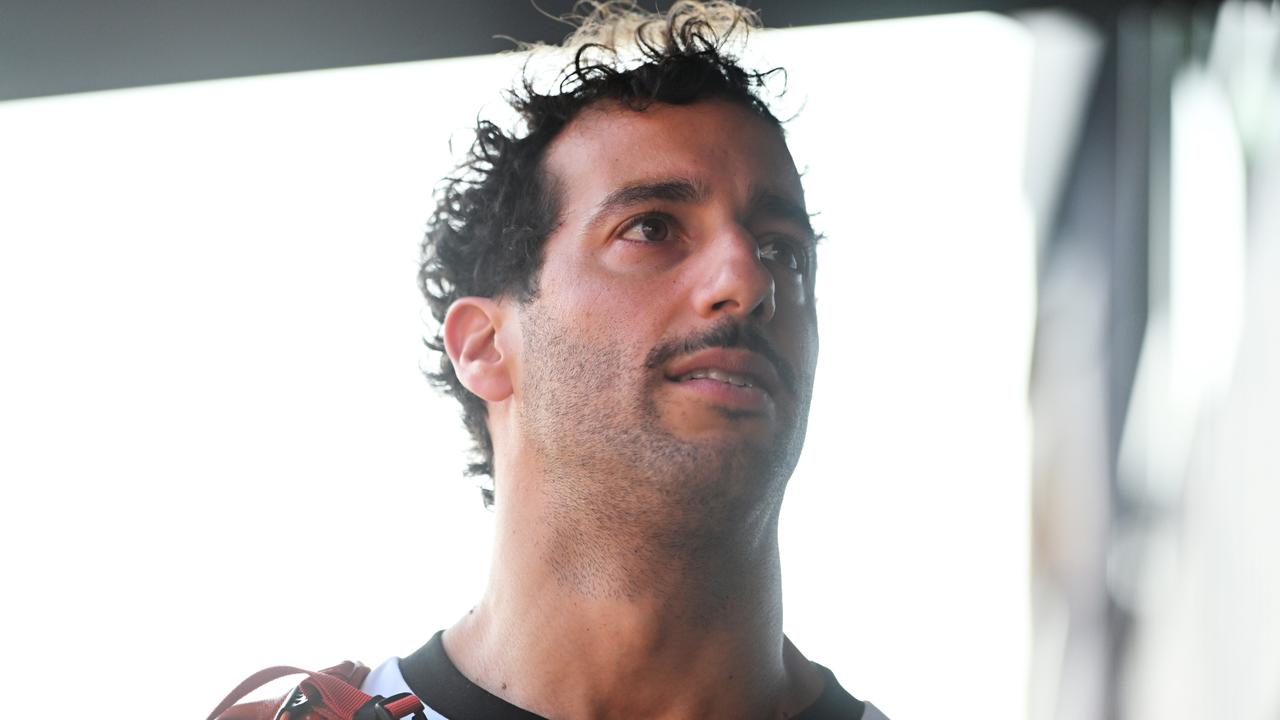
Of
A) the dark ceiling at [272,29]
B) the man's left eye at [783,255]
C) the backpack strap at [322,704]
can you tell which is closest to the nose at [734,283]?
the man's left eye at [783,255]

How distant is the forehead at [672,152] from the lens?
5.74 feet

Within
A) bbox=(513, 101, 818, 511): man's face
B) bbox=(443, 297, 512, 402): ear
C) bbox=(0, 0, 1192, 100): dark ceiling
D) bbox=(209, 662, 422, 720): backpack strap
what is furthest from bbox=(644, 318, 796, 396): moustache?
bbox=(0, 0, 1192, 100): dark ceiling

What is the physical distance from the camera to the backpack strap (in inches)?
61.0

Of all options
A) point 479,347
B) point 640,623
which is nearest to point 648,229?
point 479,347

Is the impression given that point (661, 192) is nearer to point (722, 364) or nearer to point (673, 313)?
point (673, 313)

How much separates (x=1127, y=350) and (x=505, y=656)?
5.90 ft

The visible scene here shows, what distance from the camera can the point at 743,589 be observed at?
1670 millimetres

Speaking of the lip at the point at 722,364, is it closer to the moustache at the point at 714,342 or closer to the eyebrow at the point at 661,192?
the moustache at the point at 714,342

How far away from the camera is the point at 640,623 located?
162cm

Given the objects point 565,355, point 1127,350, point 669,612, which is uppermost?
point 1127,350

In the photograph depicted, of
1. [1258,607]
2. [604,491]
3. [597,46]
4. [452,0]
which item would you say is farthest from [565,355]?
[1258,607]

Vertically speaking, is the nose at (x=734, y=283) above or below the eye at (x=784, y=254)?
below

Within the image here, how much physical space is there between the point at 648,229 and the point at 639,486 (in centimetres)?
42

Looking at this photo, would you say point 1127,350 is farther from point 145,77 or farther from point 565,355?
point 145,77
